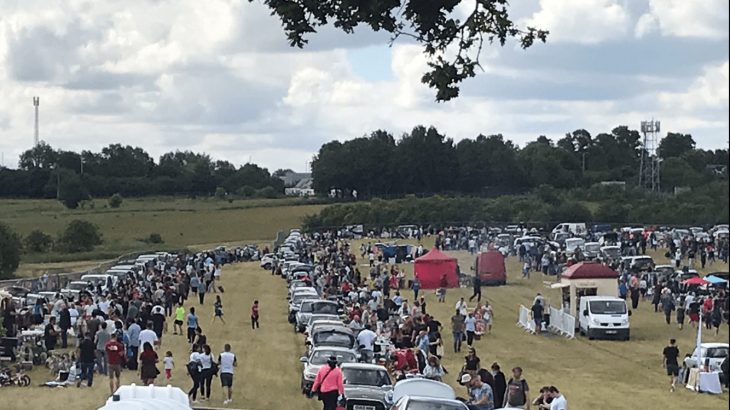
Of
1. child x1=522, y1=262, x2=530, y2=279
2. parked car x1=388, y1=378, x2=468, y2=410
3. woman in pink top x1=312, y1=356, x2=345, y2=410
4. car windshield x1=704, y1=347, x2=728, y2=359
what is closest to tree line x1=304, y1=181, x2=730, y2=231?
child x1=522, y1=262, x2=530, y2=279

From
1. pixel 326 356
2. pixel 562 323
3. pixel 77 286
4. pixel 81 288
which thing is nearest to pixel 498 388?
pixel 326 356

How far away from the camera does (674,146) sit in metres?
75.1

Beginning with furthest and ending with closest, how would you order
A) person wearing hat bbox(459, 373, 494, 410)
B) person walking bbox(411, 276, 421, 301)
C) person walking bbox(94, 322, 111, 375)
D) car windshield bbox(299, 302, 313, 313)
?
person walking bbox(411, 276, 421, 301) → car windshield bbox(299, 302, 313, 313) → person walking bbox(94, 322, 111, 375) → person wearing hat bbox(459, 373, 494, 410)

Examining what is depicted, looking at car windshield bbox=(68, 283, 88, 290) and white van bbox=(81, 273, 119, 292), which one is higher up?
white van bbox=(81, 273, 119, 292)

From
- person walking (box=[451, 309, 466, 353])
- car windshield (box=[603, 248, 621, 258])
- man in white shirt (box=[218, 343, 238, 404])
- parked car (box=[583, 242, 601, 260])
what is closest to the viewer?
man in white shirt (box=[218, 343, 238, 404])

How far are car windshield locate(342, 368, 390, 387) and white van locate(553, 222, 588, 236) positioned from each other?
5802 cm

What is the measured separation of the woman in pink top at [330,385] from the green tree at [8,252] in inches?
1806

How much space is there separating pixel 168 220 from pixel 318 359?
73.2 meters

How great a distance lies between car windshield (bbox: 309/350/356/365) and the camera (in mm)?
27438

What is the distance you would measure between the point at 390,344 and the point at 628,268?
29.3m

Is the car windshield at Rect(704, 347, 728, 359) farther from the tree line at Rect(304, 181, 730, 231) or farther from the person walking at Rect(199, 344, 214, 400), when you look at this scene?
the tree line at Rect(304, 181, 730, 231)

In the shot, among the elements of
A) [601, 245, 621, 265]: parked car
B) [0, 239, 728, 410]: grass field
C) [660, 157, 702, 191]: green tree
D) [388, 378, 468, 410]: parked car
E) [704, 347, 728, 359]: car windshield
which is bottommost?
[0, 239, 728, 410]: grass field

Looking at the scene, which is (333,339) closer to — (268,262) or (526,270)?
(526,270)

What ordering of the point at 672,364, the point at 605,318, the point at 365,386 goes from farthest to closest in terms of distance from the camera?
1. the point at 605,318
2. the point at 672,364
3. the point at 365,386
